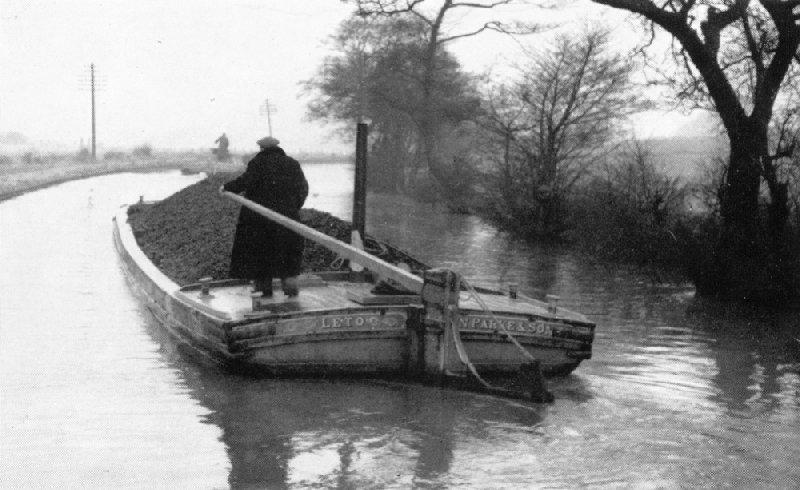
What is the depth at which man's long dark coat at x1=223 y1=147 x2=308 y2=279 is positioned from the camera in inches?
452

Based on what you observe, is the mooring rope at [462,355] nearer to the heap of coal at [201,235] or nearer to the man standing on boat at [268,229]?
the man standing on boat at [268,229]

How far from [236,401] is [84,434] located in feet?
5.18

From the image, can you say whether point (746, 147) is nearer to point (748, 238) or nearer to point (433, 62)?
point (748, 238)

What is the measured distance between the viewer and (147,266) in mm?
16562

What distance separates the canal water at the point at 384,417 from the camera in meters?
7.42

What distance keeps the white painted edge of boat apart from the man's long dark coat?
0.71 meters

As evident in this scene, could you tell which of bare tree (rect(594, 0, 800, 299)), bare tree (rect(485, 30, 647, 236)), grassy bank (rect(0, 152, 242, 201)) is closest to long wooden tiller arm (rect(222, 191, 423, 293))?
bare tree (rect(594, 0, 800, 299))

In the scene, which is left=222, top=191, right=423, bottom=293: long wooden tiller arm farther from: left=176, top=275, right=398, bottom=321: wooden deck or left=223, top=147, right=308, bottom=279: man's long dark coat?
left=176, top=275, right=398, bottom=321: wooden deck

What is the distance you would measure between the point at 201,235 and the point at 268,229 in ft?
27.7

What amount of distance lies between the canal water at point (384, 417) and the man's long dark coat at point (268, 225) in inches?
48.1

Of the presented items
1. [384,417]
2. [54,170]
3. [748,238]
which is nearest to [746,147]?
[748,238]

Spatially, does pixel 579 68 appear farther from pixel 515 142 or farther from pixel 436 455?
pixel 436 455

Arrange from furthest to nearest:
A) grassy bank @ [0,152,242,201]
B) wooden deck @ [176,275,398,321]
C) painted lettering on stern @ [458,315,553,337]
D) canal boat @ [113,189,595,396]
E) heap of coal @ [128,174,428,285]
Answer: grassy bank @ [0,152,242,201]
heap of coal @ [128,174,428,285]
wooden deck @ [176,275,398,321]
painted lettering on stern @ [458,315,553,337]
canal boat @ [113,189,595,396]

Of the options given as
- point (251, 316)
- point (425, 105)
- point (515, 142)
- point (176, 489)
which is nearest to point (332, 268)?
point (251, 316)
